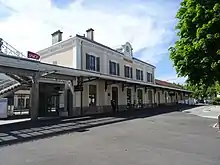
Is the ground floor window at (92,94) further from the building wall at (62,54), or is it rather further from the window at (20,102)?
the window at (20,102)

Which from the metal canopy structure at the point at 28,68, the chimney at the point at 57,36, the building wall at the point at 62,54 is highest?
the chimney at the point at 57,36

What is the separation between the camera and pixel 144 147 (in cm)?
695

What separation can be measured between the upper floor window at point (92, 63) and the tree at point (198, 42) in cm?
1045

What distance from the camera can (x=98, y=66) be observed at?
20812 mm

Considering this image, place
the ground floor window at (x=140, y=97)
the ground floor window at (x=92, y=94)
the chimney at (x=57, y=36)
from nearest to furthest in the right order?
the ground floor window at (x=92, y=94) → the chimney at (x=57, y=36) → the ground floor window at (x=140, y=97)

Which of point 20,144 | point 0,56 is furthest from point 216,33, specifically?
point 0,56

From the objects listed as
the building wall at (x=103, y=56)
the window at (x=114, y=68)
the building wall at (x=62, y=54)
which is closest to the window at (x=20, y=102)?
the building wall at (x=62, y=54)

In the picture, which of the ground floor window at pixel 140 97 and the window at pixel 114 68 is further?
the ground floor window at pixel 140 97

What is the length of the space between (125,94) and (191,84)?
1512 centimetres

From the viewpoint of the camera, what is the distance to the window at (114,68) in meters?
22.8

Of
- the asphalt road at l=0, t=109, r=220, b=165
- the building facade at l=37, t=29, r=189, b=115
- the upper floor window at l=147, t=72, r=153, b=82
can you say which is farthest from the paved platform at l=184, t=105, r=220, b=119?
the asphalt road at l=0, t=109, r=220, b=165

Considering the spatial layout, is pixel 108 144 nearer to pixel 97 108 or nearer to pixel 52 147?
pixel 52 147

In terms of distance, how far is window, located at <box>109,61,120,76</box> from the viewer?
22773 mm

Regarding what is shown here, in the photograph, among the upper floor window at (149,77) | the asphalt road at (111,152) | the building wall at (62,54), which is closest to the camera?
the asphalt road at (111,152)
